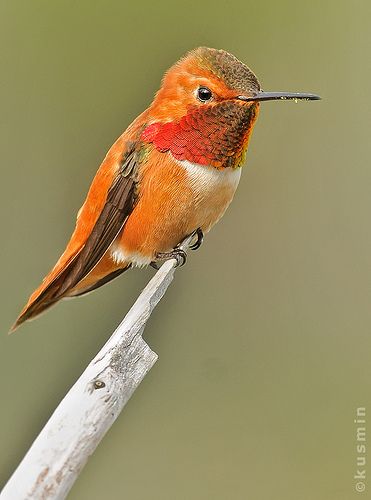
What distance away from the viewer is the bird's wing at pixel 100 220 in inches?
70.6

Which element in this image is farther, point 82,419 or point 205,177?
point 205,177

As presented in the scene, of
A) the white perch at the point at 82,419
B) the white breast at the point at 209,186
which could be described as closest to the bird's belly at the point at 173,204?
the white breast at the point at 209,186

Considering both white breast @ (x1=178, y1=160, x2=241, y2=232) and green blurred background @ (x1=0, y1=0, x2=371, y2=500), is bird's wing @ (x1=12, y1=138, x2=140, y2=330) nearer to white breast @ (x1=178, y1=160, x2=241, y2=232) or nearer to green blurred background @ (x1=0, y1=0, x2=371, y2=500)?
white breast @ (x1=178, y1=160, x2=241, y2=232)

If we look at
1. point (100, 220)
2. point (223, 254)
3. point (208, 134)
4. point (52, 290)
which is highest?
point (208, 134)

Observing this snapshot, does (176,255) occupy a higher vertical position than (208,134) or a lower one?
lower

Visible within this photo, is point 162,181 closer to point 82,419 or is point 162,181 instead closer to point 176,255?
point 176,255

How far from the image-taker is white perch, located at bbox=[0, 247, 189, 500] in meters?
1.19

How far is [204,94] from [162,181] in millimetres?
201

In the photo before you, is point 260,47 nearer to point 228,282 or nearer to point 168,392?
point 228,282

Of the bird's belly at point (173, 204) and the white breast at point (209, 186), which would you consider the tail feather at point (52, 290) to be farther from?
the white breast at point (209, 186)

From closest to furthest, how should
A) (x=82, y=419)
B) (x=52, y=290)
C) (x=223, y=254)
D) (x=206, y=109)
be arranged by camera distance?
(x=82, y=419) < (x=206, y=109) < (x=52, y=290) < (x=223, y=254)

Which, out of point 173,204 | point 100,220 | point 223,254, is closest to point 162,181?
point 173,204

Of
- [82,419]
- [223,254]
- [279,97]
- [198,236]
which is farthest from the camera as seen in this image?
[223,254]

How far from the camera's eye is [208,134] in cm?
173
